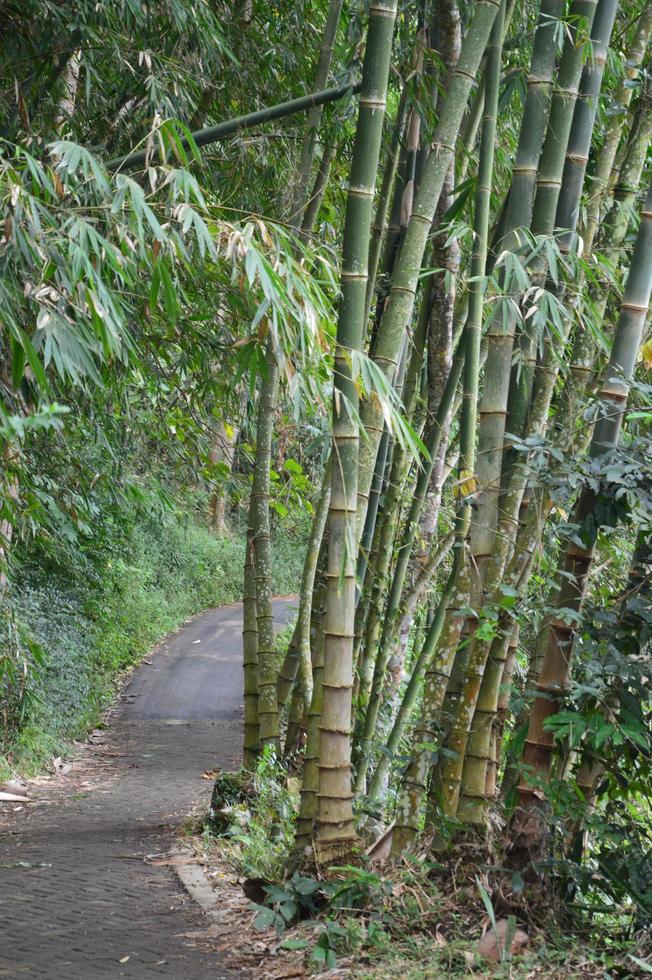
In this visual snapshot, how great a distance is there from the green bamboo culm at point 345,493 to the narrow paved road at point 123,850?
2.19ft

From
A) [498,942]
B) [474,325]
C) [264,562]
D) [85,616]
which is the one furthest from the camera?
[85,616]

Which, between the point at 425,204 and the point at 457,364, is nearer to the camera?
the point at 425,204

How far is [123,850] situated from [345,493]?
9.76 ft

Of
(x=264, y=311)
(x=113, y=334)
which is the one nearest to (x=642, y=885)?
(x=264, y=311)

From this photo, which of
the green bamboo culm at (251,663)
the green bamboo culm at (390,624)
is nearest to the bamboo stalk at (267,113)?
the green bamboo culm at (390,624)

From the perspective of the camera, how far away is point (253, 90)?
6270 mm

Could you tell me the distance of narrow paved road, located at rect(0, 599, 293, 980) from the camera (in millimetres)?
3551

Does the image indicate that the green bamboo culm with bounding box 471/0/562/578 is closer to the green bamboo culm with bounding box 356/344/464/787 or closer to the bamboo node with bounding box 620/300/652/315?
the bamboo node with bounding box 620/300/652/315

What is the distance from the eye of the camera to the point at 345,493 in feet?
11.3

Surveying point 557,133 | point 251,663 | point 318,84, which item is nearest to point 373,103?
point 557,133

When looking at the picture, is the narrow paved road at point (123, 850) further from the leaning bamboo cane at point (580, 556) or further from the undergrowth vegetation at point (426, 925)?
the leaning bamboo cane at point (580, 556)

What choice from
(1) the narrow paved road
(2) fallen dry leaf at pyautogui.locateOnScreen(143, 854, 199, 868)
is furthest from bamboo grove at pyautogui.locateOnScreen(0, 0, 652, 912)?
(2) fallen dry leaf at pyautogui.locateOnScreen(143, 854, 199, 868)

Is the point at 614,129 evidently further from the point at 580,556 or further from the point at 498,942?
the point at 498,942

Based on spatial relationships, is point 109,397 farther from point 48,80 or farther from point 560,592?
point 560,592
